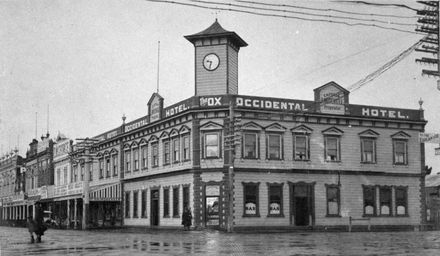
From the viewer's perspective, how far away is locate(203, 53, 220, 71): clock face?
42.9 meters

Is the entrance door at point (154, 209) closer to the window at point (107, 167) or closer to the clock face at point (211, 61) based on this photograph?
the window at point (107, 167)

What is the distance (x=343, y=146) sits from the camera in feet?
140

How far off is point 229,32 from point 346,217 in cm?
1493

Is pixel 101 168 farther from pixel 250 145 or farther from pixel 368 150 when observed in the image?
pixel 368 150

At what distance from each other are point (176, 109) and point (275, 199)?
933cm

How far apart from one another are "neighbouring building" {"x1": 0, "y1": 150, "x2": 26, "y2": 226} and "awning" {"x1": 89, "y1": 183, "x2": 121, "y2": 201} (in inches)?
756

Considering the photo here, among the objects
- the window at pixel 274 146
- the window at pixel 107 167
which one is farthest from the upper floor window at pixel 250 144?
the window at pixel 107 167

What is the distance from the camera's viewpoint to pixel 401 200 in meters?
44.1

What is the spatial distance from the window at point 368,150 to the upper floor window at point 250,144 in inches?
321

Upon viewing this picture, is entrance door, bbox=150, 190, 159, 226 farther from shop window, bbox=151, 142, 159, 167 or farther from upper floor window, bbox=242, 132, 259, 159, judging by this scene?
upper floor window, bbox=242, 132, 259, 159

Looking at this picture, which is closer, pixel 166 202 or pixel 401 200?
pixel 401 200

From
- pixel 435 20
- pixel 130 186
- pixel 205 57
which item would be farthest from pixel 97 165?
pixel 435 20

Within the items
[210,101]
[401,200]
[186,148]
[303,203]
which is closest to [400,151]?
[401,200]

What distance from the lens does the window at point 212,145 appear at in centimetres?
4022
